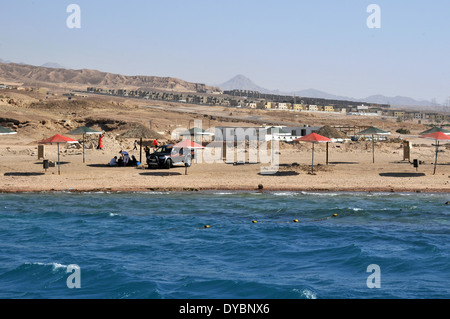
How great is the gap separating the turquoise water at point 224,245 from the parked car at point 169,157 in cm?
542

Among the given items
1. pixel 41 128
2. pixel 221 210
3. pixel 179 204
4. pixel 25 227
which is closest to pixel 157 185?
pixel 179 204

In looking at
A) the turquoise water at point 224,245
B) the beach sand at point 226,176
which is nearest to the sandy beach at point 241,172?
the beach sand at point 226,176

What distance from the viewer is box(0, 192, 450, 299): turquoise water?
14359 millimetres

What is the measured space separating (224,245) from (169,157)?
13.8m

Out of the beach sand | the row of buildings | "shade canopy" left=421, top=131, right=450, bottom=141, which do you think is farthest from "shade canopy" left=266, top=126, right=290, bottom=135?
the row of buildings

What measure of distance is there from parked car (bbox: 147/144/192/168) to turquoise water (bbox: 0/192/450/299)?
542 cm

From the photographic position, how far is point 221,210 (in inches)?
899

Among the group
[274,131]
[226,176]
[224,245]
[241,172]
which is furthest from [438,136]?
[274,131]

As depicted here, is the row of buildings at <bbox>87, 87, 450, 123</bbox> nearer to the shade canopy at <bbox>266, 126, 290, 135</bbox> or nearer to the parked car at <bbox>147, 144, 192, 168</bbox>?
the shade canopy at <bbox>266, 126, 290, 135</bbox>

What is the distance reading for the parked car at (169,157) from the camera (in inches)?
1224

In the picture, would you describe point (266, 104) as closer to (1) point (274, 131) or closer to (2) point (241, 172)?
(1) point (274, 131)

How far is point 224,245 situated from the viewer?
18.3 metres
